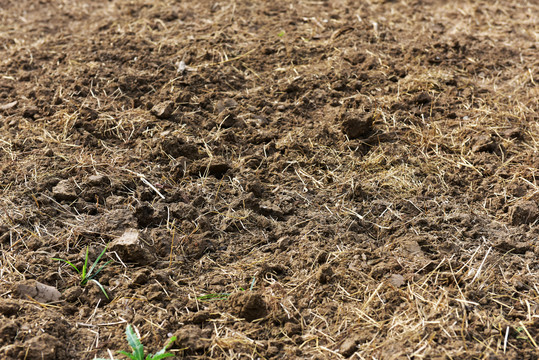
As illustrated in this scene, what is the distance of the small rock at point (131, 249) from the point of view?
292cm

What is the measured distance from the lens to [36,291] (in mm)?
2711

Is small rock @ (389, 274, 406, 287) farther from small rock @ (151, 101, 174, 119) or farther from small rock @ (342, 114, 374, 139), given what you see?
small rock @ (151, 101, 174, 119)

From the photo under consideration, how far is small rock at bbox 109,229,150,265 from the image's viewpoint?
292 centimetres

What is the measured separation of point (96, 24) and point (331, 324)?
3.85 metres

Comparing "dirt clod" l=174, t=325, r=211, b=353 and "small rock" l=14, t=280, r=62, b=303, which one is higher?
"small rock" l=14, t=280, r=62, b=303

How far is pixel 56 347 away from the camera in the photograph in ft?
8.12

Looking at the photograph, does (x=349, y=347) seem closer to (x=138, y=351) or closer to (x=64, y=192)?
(x=138, y=351)

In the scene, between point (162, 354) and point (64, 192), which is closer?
point (162, 354)

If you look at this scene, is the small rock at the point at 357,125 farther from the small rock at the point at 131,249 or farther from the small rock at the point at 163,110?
the small rock at the point at 131,249

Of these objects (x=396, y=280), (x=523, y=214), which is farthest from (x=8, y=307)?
(x=523, y=214)

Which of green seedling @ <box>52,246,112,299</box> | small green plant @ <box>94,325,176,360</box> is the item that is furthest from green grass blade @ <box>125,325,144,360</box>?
green seedling @ <box>52,246,112,299</box>

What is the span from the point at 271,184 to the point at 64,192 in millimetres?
1253

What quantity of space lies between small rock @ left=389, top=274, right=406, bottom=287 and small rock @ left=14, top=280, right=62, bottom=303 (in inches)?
66.3

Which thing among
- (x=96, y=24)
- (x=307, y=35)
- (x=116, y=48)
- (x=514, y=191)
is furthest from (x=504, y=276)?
(x=96, y=24)
